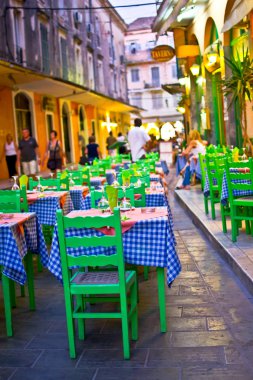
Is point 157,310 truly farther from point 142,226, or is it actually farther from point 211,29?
point 211,29

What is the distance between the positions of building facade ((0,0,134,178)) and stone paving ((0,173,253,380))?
10.7 m

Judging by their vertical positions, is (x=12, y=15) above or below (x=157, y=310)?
above

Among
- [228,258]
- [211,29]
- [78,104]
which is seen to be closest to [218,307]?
[228,258]

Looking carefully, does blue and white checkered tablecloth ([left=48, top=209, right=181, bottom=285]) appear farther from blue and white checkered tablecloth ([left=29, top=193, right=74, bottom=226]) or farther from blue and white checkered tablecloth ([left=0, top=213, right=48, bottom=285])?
blue and white checkered tablecloth ([left=29, top=193, right=74, bottom=226])

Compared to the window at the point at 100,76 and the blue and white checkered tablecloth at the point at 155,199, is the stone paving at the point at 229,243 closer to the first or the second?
the blue and white checkered tablecloth at the point at 155,199

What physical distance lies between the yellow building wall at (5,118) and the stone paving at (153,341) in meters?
14.0

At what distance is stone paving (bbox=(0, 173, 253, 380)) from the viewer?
362 centimetres

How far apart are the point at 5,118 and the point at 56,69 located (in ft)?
23.0

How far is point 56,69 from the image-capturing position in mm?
26078

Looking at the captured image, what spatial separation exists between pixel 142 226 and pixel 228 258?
91.3 inches

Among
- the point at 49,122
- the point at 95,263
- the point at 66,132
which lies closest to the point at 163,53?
the point at 49,122

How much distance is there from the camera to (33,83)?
19797 mm

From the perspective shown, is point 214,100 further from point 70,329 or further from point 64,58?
point 64,58

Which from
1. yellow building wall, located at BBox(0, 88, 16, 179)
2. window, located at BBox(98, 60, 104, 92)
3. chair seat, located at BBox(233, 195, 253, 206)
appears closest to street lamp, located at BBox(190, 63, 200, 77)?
yellow building wall, located at BBox(0, 88, 16, 179)
